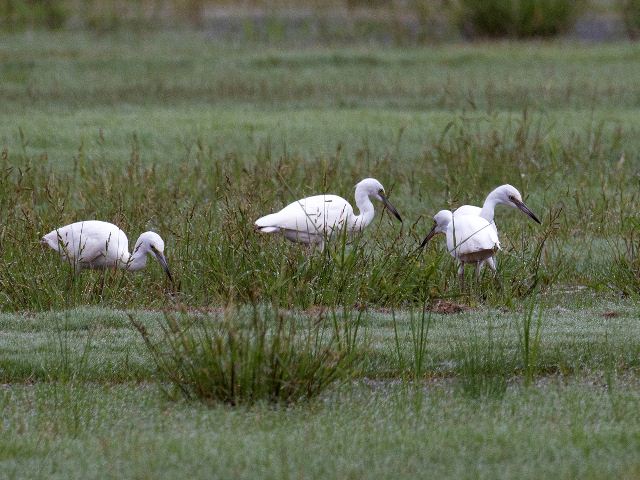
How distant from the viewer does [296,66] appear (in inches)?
770

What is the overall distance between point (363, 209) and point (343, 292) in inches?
Answer: 83.0

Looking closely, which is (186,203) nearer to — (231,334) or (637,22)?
(231,334)

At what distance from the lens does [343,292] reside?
7.74m

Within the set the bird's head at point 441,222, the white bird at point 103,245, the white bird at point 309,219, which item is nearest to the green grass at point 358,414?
the white bird at point 103,245

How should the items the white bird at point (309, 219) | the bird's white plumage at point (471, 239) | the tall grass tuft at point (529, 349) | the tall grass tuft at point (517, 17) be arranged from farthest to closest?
1. the tall grass tuft at point (517, 17)
2. the white bird at point (309, 219)
3. the bird's white plumage at point (471, 239)
4. the tall grass tuft at point (529, 349)

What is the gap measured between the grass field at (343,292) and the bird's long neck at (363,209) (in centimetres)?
14

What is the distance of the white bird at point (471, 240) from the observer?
26.5 ft

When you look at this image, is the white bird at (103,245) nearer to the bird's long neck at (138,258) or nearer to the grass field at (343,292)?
the bird's long neck at (138,258)

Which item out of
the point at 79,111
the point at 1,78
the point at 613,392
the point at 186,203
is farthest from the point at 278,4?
the point at 613,392

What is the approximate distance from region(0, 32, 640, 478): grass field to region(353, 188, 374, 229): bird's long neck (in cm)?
14

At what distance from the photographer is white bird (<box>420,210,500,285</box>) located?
8.06 meters

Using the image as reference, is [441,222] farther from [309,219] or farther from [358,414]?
[358,414]

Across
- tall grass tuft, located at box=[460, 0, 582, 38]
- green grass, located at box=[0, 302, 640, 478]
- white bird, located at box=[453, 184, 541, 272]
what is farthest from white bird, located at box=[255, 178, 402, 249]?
tall grass tuft, located at box=[460, 0, 582, 38]

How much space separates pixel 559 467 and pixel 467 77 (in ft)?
45.1
